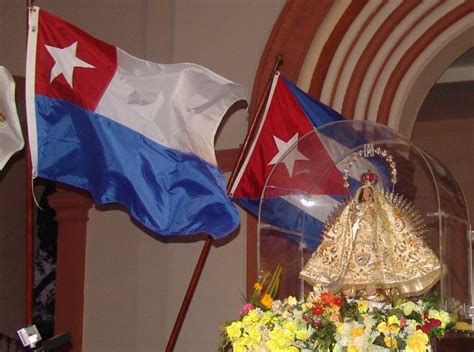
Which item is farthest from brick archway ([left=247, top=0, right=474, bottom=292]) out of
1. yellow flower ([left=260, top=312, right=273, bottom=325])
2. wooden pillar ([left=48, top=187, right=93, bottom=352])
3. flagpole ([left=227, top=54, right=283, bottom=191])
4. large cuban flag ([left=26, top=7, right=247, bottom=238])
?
yellow flower ([left=260, top=312, right=273, bottom=325])

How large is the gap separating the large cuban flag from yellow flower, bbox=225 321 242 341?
1.20m

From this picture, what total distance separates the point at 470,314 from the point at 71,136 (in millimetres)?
2673

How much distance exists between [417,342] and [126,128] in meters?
2.42

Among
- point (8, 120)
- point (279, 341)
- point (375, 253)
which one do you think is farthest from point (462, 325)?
point (8, 120)

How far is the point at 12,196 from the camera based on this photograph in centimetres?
1153

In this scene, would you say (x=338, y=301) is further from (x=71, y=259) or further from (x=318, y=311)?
(x=71, y=259)

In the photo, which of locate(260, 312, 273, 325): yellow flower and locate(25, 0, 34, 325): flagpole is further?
locate(25, 0, 34, 325): flagpole

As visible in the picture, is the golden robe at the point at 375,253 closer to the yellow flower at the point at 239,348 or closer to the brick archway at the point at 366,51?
the yellow flower at the point at 239,348

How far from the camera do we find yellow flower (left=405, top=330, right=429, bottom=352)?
4.39m

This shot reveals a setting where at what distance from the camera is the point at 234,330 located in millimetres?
4781

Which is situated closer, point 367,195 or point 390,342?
point 390,342

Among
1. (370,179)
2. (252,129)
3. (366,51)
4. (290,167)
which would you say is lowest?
(370,179)

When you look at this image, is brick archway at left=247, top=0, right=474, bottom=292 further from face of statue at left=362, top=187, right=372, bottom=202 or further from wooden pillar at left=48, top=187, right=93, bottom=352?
face of statue at left=362, top=187, right=372, bottom=202

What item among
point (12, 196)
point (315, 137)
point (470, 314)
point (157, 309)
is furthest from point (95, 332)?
point (470, 314)
